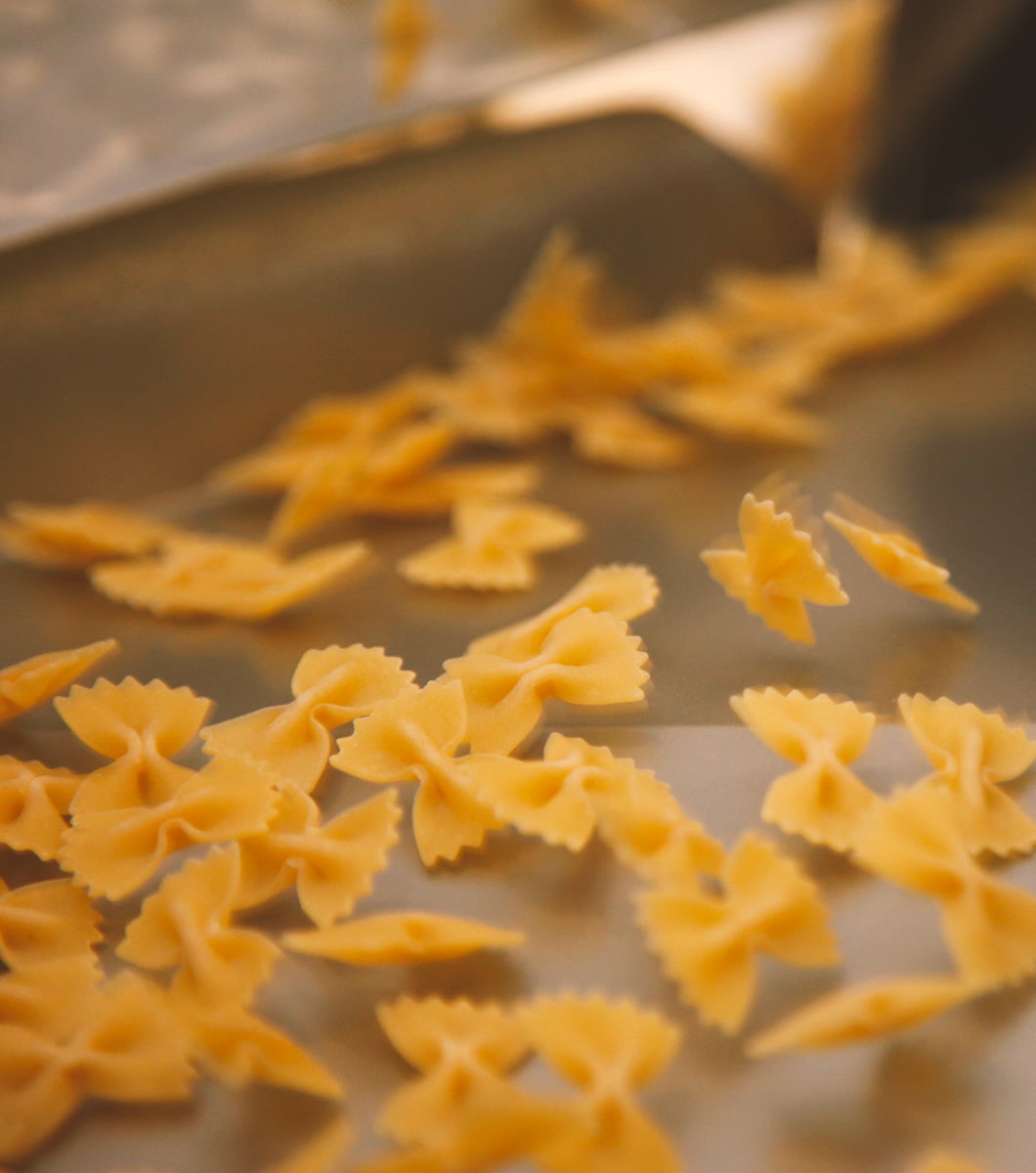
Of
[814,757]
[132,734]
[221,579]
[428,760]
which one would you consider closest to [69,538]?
[221,579]

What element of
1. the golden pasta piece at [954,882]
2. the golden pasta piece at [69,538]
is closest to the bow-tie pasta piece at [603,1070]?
the golden pasta piece at [954,882]

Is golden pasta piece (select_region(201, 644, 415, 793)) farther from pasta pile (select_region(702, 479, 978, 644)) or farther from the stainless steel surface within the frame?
pasta pile (select_region(702, 479, 978, 644))

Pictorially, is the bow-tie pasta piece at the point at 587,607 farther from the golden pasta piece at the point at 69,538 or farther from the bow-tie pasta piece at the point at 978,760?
the golden pasta piece at the point at 69,538

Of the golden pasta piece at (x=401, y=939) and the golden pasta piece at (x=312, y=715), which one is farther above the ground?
the golden pasta piece at (x=312, y=715)

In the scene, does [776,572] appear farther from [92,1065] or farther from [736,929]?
[92,1065]

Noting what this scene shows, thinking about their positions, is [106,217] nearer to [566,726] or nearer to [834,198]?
[566,726]
